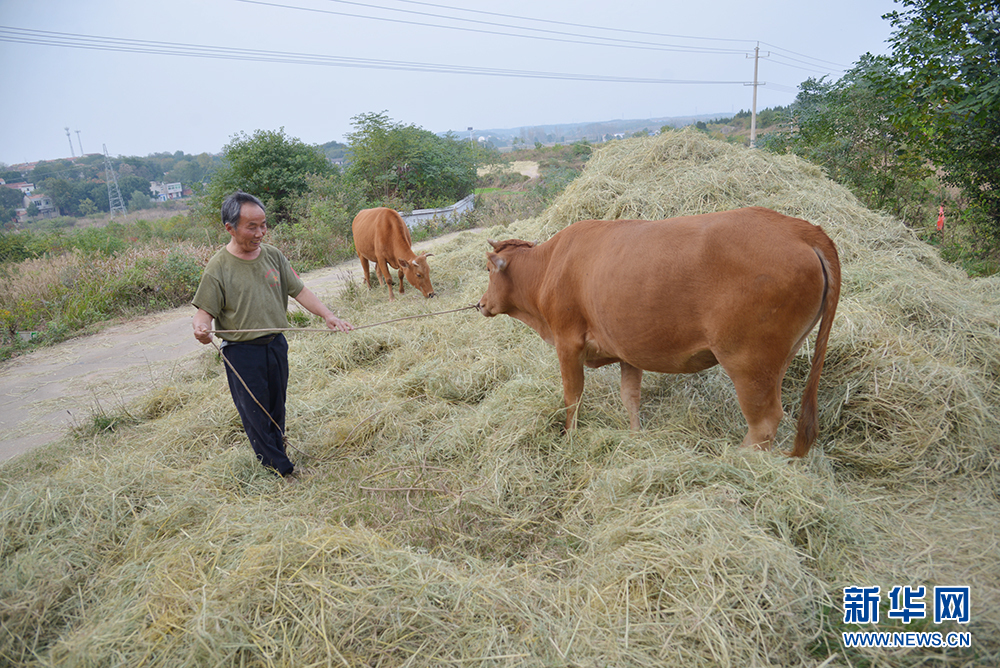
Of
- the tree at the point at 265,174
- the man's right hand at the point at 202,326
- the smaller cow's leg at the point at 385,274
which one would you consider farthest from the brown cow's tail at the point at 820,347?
→ the tree at the point at 265,174

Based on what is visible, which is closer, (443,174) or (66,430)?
(66,430)

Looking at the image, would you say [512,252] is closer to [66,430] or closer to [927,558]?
[927,558]

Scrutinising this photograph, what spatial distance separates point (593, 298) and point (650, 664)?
224 centimetres

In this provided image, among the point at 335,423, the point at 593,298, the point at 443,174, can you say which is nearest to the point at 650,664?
the point at 593,298

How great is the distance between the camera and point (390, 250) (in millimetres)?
9680

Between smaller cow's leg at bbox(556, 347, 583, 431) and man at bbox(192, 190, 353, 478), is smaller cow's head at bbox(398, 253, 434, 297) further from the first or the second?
smaller cow's leg at bbox(556, 347, 583, 431)

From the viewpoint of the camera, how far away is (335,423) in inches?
187

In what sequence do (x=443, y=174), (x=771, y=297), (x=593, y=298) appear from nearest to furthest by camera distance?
(x=771, y=297) < (x=593, y=298) < (x=443, y=174)

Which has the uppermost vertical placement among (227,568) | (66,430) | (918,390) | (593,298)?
(593,298)

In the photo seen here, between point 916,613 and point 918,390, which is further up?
point 918,390

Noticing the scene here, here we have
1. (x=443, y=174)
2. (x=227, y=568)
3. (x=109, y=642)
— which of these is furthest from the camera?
(x=443, y=174)

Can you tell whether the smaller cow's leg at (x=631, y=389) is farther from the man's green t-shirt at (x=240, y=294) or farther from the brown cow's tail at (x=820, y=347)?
the man's green t-shirt at (x=240, y=294)

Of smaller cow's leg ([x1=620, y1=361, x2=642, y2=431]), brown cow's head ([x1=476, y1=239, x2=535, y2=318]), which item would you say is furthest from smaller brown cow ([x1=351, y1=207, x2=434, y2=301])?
smaller cow's leg ([x1=620, y1=361, x2=642, y2=431])

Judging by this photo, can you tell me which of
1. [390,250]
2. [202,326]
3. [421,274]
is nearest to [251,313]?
[202,326]
